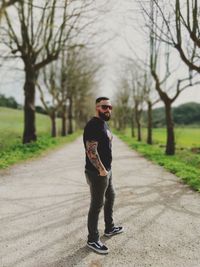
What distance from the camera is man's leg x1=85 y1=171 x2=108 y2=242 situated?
5395 millimetres

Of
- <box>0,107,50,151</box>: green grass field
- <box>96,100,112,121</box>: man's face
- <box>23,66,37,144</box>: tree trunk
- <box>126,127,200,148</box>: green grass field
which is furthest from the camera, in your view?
<box>126,127,200,148</box>: green grass field

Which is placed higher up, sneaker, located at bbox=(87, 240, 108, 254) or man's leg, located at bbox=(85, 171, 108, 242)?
man's leg, located at bbox=(85, 171, 108, 242)

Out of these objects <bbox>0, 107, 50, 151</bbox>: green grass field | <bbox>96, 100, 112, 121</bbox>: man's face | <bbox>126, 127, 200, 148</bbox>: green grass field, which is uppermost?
<bbox>96, 100, 112, 121</bbox>: man's face

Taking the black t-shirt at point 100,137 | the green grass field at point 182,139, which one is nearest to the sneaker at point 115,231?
the black t-shirt at point 100,137

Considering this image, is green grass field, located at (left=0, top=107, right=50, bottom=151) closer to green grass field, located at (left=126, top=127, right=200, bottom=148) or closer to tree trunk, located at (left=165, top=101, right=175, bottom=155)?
tree trunk, located at (left=165, top=101, right=175, bottom=155)

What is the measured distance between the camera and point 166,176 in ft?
40.1

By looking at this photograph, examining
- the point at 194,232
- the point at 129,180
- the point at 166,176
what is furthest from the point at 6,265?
the point at 166,176

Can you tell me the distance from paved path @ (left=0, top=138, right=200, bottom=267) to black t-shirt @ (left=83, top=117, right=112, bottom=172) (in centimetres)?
118

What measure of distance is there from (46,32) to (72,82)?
17709mm

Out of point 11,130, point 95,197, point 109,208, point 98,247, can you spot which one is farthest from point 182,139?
point 98,247

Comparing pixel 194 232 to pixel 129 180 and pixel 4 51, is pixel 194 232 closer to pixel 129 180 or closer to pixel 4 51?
pixel 129 180

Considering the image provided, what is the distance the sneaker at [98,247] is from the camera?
5.15 metres

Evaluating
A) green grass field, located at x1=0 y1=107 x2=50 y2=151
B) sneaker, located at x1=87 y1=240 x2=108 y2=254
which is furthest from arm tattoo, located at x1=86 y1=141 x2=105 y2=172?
green grass field, located at x1=0 y1=107 x2=50 y2=151

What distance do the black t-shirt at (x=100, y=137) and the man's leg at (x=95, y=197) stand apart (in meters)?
0.13
